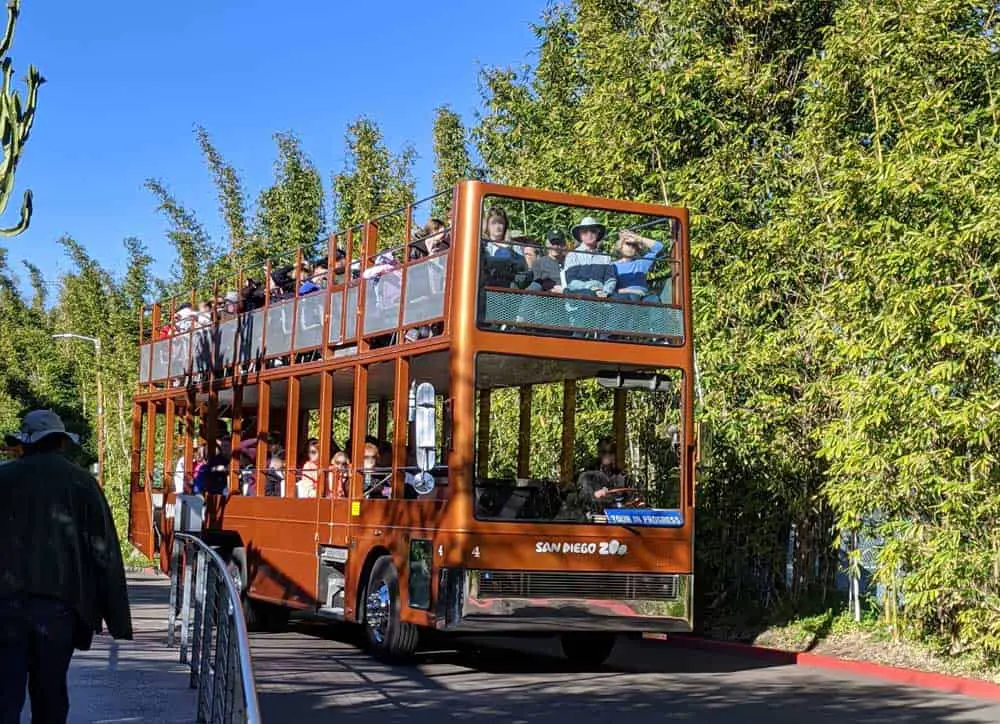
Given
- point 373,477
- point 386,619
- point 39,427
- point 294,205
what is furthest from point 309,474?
point 294,205

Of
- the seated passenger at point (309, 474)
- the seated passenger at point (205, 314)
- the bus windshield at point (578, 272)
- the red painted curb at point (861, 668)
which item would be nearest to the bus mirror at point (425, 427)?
the bus windshield at point (578, 272)

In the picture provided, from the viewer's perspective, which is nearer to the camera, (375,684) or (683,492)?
(375,684)

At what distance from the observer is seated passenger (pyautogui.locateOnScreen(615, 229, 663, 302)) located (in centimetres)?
1460

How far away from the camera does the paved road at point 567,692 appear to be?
37.1ft

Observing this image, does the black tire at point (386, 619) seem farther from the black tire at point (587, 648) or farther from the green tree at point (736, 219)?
the green tree at point (736, 219)

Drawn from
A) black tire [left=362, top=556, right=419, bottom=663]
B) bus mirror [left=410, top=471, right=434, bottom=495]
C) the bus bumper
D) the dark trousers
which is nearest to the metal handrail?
the dark trousers

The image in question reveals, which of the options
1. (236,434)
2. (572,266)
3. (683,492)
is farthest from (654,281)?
(236,434)

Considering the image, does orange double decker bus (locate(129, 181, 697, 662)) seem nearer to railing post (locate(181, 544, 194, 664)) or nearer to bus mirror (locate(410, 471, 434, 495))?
bus mirror (locate(410, 471, 434, 495))

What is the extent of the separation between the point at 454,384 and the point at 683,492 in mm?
2456

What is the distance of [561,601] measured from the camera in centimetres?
1377

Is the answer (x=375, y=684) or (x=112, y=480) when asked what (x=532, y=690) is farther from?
(x=112, y=480)

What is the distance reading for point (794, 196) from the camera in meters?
17.2

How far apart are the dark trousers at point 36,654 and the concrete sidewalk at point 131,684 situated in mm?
2826

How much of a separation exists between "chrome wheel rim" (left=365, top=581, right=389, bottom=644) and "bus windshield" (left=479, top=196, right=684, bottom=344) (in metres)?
2.92
